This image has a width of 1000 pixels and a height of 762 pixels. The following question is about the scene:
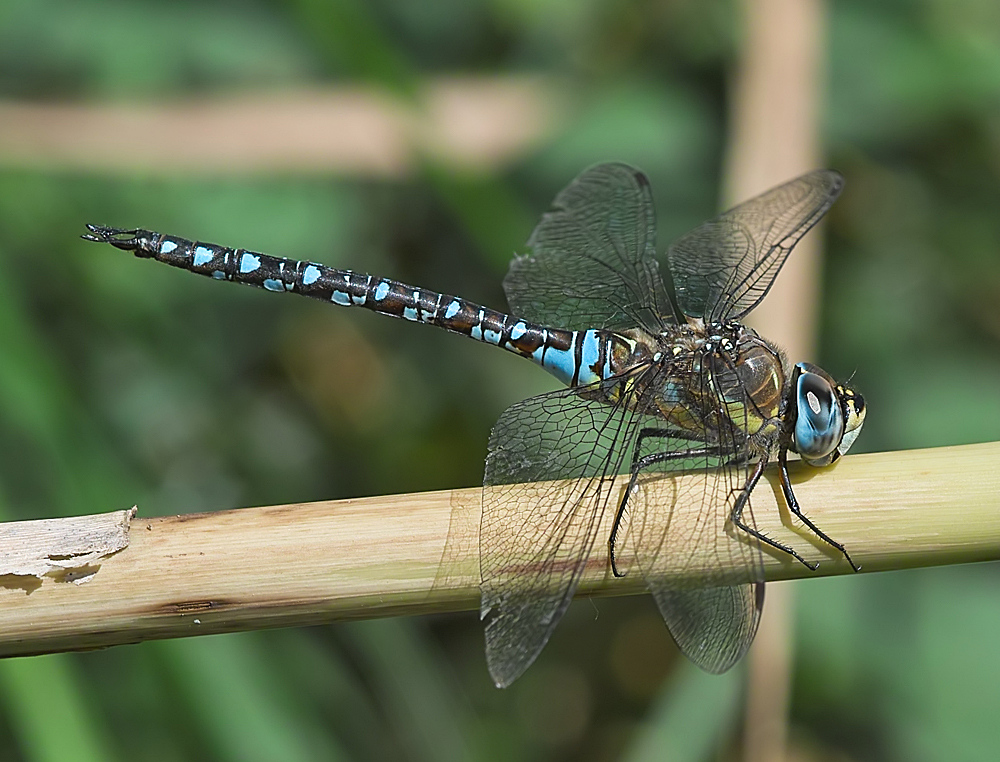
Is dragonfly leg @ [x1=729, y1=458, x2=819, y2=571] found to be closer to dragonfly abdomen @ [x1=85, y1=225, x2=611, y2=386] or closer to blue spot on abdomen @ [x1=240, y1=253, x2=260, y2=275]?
dragonfly abdomen @ [x1=85, y1=225, x2=611, y2=386]

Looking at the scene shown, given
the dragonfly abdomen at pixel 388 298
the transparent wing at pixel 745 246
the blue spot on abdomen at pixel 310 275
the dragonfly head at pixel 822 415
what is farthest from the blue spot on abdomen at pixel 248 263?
the dragonfly head at pixel 822 415

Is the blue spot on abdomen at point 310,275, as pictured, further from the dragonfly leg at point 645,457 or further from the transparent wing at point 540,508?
the dragonfly leg at point 645,457

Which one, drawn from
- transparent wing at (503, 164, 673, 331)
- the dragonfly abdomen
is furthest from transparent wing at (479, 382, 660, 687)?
transparent wing at (503, 164, 673, 331)

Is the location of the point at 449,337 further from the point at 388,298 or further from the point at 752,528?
the point at 752,528

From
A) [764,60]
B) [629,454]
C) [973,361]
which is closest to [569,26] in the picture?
[764,60]

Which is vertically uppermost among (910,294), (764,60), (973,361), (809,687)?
(764,60)

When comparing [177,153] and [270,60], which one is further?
[270,60]

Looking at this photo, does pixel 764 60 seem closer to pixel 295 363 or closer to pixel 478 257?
pixel 478 257
